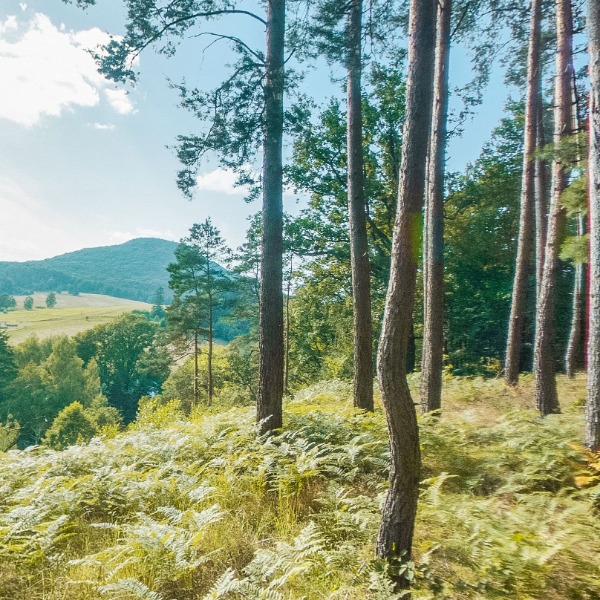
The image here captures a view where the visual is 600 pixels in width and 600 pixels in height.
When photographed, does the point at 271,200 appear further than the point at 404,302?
Yes

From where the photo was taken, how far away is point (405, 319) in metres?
2.92

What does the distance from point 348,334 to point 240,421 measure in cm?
1354

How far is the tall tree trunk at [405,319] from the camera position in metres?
2.91

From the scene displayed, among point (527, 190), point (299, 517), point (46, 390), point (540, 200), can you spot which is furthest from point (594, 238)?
point (46, 390)

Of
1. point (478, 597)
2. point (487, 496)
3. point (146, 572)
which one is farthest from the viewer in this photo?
point (487, 496)

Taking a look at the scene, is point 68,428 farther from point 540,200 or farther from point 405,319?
point 405,319

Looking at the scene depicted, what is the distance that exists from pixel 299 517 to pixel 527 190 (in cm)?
1036

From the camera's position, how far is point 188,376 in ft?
118

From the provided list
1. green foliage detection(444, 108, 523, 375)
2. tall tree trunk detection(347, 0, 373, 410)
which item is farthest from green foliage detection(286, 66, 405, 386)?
tall tree trunk detection(347, 0, 373, 410)

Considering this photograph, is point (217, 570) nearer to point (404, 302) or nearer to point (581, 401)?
point (404, 302)

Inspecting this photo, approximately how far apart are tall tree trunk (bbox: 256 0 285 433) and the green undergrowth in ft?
2.19

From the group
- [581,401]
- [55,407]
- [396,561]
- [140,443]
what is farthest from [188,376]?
[396,561]

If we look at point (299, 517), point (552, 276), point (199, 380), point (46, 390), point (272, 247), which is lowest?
point (46, 390)

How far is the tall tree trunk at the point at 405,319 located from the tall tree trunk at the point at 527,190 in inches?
329
